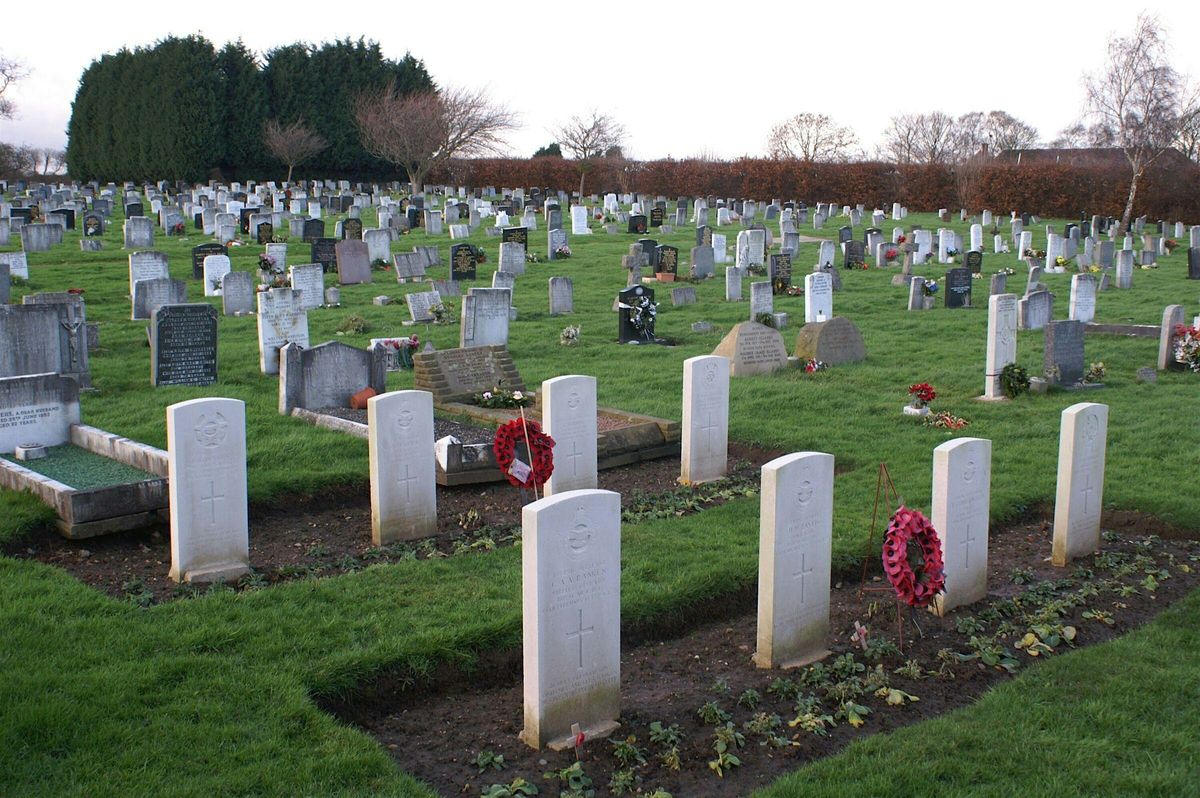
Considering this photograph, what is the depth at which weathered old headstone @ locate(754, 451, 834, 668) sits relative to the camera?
6625 millimetres

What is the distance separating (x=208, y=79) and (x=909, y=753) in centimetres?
6780

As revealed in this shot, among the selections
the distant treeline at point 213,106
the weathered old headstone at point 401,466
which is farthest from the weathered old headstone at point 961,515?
the distant treeline at point 213,106

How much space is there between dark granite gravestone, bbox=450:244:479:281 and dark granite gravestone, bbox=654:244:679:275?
13.7 ft

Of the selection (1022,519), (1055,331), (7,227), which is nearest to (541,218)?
(7,227)

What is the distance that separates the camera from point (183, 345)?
14.1 m

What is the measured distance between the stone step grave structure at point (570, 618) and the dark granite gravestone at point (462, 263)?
19193 millimetres

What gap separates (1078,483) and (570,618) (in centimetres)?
470

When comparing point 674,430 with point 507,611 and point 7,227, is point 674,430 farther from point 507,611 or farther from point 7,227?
point 7,227

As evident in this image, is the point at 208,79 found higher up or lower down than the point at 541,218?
higher up

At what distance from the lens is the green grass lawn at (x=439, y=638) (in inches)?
206

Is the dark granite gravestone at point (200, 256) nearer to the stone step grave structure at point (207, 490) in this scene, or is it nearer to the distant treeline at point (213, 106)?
the stone step grave structure at point (207, 490)

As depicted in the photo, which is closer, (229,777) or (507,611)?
(229,777)

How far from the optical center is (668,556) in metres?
8.23

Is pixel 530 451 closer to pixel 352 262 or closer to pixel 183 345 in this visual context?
pixel 183 345
